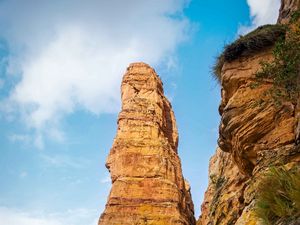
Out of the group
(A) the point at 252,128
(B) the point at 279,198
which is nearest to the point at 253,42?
(A) the point at 252,128

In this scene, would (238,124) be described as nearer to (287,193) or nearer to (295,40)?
(295,40)

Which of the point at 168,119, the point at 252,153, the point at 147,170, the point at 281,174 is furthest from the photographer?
the point at 168,119

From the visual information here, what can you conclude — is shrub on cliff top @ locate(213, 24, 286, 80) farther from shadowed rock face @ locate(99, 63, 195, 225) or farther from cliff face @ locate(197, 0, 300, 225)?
shadowed rock face @ locate(99, 63, 195, 225)

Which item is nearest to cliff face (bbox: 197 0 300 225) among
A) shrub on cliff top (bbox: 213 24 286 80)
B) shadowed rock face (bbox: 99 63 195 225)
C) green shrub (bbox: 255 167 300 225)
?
shrub on cliff top (bbox: 213 24 286 80)

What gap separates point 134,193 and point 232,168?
6290 centimetres

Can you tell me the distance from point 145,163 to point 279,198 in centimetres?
7775

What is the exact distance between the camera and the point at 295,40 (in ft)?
33.9

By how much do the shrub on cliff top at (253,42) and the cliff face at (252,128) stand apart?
124mm

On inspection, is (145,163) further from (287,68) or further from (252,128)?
(287,68)

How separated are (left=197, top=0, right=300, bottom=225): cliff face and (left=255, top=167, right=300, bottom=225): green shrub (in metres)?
1.36

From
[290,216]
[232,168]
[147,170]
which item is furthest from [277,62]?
[147,170]

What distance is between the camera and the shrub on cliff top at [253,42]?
1231cm

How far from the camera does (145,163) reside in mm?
84000

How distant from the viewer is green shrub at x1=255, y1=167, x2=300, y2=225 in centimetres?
643
